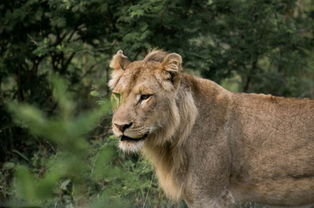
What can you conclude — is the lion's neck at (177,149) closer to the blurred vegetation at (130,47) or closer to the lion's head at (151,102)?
the lion's head at (151,102)

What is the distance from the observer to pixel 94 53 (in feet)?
26.0

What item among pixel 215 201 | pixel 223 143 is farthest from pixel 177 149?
pixel 215 201

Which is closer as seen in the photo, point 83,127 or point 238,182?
point 83,127

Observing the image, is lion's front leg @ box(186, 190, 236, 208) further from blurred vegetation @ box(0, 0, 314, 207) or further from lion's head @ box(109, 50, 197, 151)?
blurred vegetation @ box(0, 0, 314, 207)

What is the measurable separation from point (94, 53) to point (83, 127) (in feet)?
19.6

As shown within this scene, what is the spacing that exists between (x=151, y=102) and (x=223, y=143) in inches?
31.6

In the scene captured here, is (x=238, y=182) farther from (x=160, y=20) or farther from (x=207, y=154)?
(x=160, y=20)

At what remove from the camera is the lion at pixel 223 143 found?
15.9 ft

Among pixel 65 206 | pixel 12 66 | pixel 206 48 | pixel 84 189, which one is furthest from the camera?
pixel 12 66

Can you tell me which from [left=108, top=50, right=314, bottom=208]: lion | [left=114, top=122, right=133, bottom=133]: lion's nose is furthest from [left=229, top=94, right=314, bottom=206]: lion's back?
[left=114, top=122, right=133, bottom=133]: lion's nose

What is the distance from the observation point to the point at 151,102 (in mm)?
4578

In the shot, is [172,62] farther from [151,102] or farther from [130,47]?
[130,47]

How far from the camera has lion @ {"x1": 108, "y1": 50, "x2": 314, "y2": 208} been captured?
4840 mm

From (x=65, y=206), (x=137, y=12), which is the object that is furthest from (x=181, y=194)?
(x=137, y=12)
